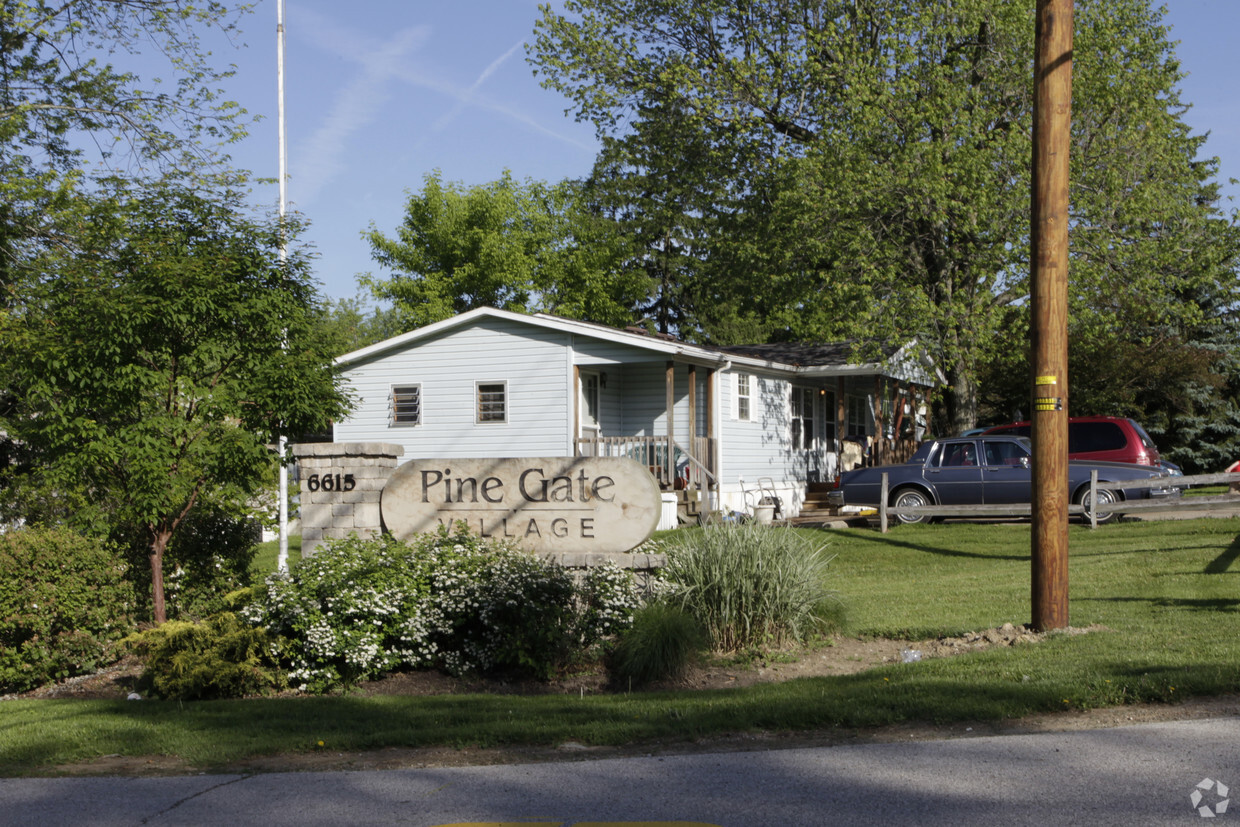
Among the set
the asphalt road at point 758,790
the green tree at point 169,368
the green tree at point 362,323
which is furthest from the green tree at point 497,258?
the asphalt road at point 758,790

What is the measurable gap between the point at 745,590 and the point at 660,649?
1.11 meters

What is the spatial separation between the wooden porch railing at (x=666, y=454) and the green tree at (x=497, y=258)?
2032 centimetres

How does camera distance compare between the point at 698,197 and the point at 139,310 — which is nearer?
the point at 139,310

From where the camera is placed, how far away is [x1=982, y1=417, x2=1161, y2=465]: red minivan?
18750 millimetres

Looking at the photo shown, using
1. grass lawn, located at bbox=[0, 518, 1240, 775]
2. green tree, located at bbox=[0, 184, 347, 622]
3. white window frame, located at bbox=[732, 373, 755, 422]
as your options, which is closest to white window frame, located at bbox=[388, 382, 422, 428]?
white window frame, located at bbox=[732, 373, 755, 422]

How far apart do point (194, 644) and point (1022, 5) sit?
19.2m

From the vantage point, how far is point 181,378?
10.6 meters

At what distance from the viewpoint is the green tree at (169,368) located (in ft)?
33.9

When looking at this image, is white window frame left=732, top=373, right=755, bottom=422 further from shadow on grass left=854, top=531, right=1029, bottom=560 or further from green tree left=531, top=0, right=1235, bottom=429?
shadow on grass left=854, top=531, right=1029, bottom=560

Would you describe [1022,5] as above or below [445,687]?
above

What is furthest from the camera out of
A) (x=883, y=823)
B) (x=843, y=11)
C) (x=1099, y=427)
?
(x=843, y=11)

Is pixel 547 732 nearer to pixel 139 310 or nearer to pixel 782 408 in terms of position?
pixel 139 310

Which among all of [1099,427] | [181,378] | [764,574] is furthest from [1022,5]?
[181,378]

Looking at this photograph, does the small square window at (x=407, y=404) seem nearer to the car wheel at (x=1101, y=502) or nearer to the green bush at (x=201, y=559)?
the green bush at (x=201, y=559)
